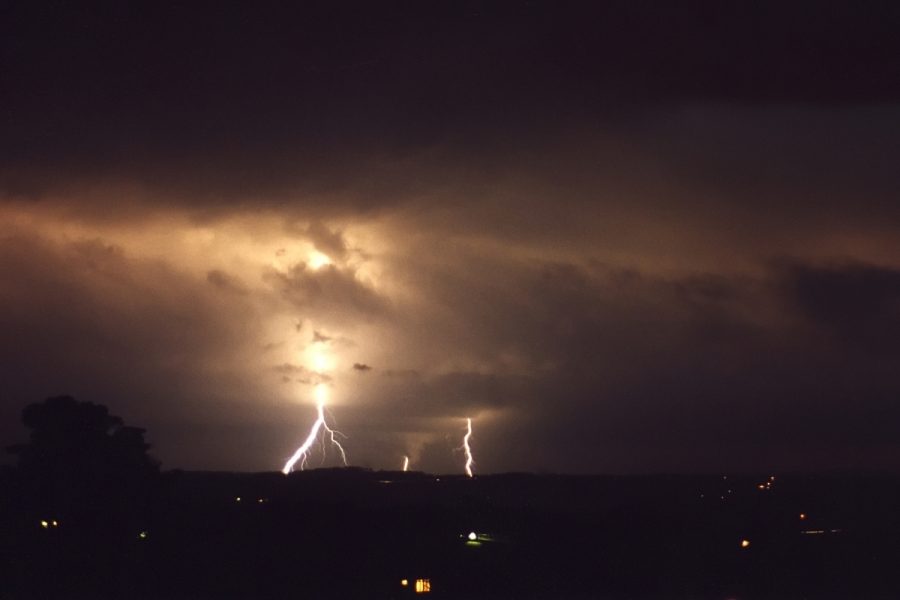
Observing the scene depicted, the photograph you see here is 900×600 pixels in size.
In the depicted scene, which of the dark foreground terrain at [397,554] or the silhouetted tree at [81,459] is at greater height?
the silhouetted tree at [81,459]

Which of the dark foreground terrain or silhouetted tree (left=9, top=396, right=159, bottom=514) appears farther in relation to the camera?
silhouetted tree (left=9, top=396, right=159, bottom=514)

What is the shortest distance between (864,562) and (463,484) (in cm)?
6176

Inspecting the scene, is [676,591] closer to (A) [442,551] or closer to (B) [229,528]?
(A) [442,551]

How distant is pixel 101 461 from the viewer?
44.7m

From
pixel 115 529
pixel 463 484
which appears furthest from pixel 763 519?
pixel 463 484

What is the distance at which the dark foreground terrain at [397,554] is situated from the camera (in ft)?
127

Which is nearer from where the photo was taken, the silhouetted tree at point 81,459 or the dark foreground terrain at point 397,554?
the dark foreground terrain at point 397,554

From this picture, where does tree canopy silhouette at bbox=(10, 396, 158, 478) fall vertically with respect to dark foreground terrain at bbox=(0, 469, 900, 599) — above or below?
above

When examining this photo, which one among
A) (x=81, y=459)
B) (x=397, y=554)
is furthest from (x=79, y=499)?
(x=397, y=554)

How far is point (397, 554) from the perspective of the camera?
40.8 m

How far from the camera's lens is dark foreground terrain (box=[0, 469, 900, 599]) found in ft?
127

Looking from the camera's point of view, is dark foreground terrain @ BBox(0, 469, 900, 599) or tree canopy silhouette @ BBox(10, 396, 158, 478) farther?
tree canopy silhouette @ BBox(10, 396, 158, 478)

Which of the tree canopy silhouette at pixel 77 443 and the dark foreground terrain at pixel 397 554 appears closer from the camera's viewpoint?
the dark foreground terrain at pixel 397 554

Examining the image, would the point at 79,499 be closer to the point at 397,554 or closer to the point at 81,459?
the point at 81,459
